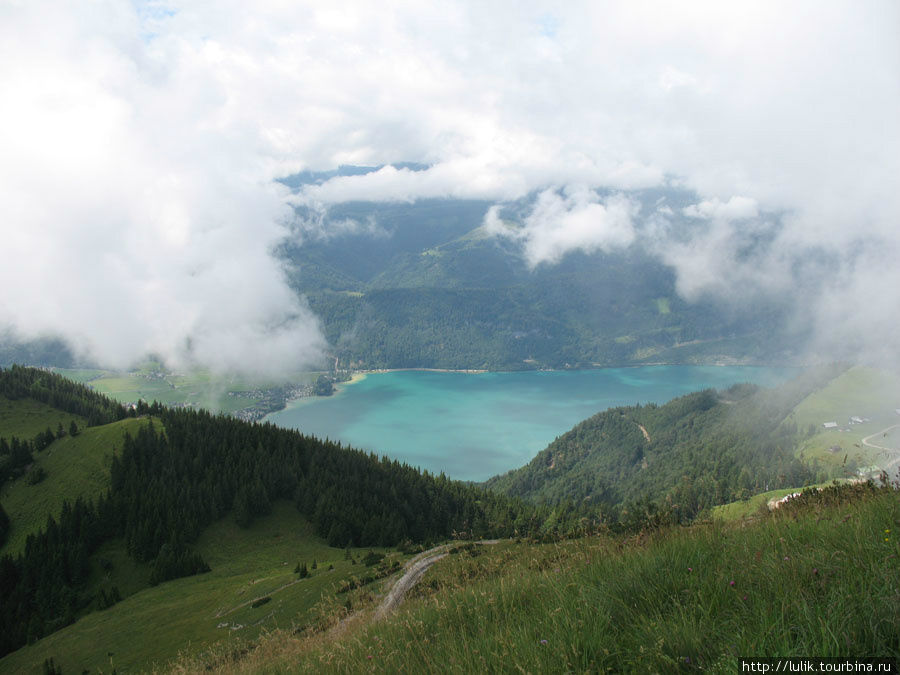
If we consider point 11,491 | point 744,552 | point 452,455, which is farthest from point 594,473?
point 744,552

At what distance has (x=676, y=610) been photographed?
3.43 meters

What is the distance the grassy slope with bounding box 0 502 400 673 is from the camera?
2522 cm

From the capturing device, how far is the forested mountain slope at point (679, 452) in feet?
354

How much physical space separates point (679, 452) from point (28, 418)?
149890 mm

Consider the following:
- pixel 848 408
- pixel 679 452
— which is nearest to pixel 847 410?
pixel 848 408

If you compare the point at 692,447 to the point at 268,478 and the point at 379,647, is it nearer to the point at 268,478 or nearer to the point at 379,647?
the point at 268,478

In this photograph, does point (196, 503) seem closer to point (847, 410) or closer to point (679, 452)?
point (679, 452)

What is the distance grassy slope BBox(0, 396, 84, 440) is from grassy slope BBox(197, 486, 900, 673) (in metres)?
92.4

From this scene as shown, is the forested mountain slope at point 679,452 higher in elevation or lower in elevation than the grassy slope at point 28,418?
lower

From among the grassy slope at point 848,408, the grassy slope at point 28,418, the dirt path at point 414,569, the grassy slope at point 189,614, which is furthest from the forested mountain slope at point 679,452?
the grassy slope at point 28,418

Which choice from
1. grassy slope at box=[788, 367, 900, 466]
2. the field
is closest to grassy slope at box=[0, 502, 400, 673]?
the field

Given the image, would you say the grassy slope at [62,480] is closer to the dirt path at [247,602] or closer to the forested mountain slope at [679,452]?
the dirt path at [247,602]

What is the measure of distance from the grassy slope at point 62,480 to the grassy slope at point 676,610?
209 ft

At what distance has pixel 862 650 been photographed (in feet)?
8.00
